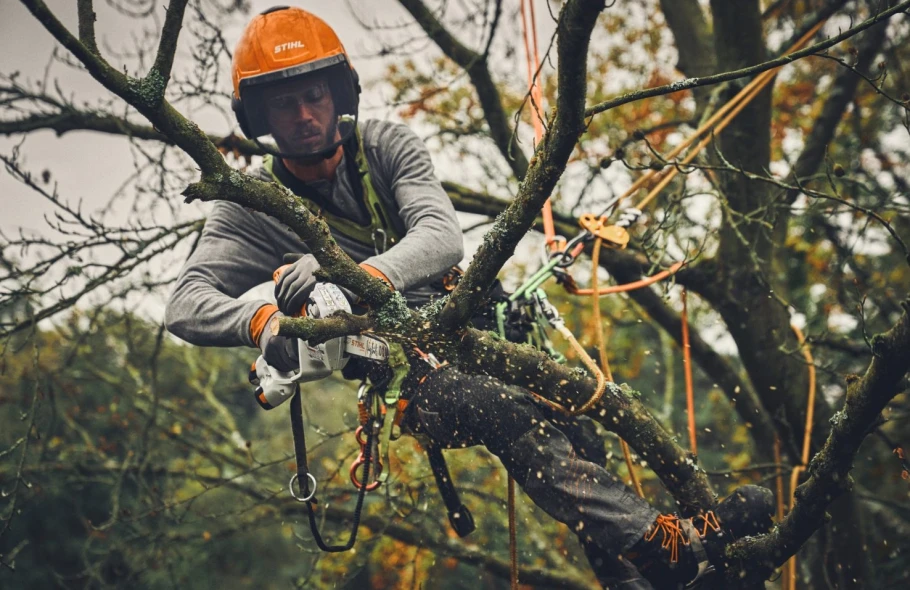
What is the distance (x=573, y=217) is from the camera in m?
4.16

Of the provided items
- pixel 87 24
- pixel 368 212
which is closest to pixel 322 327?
pixel 87 24

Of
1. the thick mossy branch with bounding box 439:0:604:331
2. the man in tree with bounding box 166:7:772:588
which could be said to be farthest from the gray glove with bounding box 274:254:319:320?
the thick mossy branch with bounding box 439:0:604:331

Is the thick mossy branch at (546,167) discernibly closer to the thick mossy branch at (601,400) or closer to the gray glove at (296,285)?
the thick mossy branch at (601,400)

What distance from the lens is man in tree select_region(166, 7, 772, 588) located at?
7.50ft

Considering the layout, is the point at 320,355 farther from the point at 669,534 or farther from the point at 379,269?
the point at 669,534

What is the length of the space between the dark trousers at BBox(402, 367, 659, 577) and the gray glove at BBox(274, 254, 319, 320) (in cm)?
55

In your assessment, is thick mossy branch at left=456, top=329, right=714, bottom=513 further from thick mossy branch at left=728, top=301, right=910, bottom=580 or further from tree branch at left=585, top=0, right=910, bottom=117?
tree branch at left=585, top=0, right=910, bottom=117

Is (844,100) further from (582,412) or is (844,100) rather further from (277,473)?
(277,473)

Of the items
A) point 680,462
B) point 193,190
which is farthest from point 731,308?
point 193,190

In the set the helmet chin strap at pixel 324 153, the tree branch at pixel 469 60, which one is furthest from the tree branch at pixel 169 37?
the tree branch at pixel 469 60

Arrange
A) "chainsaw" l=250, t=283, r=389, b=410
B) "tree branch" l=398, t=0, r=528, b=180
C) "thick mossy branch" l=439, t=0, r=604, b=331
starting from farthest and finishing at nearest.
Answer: "tree branch" l=398, t=0, r=528, b=180 < "chainsaw" l=250, t=283, r=389, b=410 < "thick mossy branch" l=439, t=0, r=604, b=331

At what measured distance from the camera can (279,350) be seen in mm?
2244

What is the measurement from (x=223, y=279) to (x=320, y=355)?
2.52 feet

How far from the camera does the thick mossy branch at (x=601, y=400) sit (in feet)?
6.86
